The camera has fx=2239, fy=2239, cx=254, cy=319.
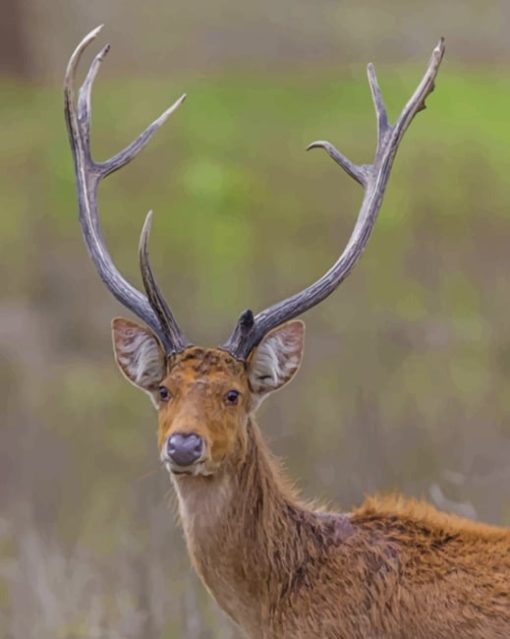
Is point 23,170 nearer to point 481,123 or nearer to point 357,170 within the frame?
point 481,123

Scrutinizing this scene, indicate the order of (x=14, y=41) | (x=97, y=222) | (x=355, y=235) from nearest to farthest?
1. (x=355, y=235)
2. (x=97, y=222)
3. (x=14, y=41)

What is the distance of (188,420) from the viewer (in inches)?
381

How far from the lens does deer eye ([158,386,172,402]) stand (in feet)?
32.8

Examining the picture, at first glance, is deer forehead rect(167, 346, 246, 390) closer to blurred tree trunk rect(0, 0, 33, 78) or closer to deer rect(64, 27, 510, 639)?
deer rect(64, 27, 510, 639)

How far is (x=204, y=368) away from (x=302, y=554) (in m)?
0.97

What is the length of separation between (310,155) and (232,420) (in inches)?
576

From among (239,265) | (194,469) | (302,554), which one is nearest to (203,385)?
(194,469)

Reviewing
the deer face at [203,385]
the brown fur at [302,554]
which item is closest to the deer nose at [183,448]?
the deer face at [203,385]

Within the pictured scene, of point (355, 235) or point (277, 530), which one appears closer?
point (277, 530)

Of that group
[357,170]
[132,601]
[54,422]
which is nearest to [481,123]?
[54,422]

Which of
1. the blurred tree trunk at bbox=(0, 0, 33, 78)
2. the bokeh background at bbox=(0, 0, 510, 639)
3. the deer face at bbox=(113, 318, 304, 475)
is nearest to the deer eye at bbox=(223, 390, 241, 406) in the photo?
the deer face at bbox=(113, 318, 304, 475)

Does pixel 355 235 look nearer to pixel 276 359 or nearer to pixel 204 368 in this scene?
pixel 276 359

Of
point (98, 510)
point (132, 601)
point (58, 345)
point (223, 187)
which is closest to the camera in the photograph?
point (132, 601)

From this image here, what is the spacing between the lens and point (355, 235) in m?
10.6
